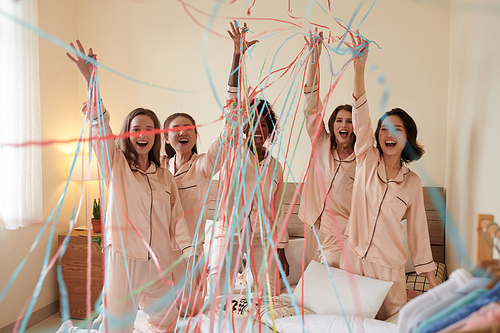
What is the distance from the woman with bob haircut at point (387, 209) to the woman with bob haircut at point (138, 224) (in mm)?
747

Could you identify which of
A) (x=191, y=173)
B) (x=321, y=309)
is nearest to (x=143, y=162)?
(x=191, y=173)

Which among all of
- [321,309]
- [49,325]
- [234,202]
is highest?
[234,202]

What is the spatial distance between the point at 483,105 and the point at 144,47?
8.34 feet

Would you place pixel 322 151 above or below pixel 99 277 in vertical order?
above

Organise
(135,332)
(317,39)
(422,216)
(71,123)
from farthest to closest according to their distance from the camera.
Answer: (71,123)
(135,332)
(422,216)
(317,39)

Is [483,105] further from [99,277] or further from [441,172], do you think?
[99,277]

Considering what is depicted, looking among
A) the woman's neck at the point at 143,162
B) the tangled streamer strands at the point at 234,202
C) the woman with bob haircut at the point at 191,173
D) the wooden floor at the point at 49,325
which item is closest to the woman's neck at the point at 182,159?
the woman with bob haircut at the point at 191,173

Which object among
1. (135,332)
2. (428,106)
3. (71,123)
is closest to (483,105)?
(428,106)

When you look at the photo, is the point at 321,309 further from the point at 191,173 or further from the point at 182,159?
the point at 182,159

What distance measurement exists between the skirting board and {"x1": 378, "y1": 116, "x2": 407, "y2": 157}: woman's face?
8.25ft

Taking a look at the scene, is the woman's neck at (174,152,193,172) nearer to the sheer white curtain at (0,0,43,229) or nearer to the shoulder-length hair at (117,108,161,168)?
the shoulder-length hair at (117,108,161,168)

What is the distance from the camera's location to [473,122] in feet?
4.86

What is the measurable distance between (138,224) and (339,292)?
3.03ft

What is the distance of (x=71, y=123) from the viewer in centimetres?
309
